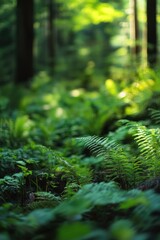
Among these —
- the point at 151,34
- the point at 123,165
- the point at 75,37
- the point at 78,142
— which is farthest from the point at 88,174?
the point at 75,37

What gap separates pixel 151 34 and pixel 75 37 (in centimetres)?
1424

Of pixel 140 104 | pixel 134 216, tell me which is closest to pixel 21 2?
pixel 140 104

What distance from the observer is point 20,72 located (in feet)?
43.5

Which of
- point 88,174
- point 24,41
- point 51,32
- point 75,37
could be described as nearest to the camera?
point 88,174

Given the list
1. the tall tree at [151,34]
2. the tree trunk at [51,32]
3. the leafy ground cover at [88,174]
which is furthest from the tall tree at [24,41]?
the tall tree at [151,34]

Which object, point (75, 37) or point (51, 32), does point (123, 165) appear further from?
point (75, 37)

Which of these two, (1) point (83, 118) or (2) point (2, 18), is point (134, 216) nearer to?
(1) point (83, 118)

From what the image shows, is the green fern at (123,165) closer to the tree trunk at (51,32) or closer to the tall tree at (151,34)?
the tall tree at (151,34)

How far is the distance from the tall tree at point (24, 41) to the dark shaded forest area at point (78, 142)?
3cm

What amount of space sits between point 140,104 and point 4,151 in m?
3.16

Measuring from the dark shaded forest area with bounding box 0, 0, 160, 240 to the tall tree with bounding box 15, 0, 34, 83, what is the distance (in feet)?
0.11

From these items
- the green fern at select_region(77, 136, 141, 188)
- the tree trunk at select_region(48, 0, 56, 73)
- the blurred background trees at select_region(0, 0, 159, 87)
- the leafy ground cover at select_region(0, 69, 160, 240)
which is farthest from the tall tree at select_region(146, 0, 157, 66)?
the tree trunk at select_region(48, 0, 56, 73)

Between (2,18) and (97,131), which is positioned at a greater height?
(2,18)

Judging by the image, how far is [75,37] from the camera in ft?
73.6
